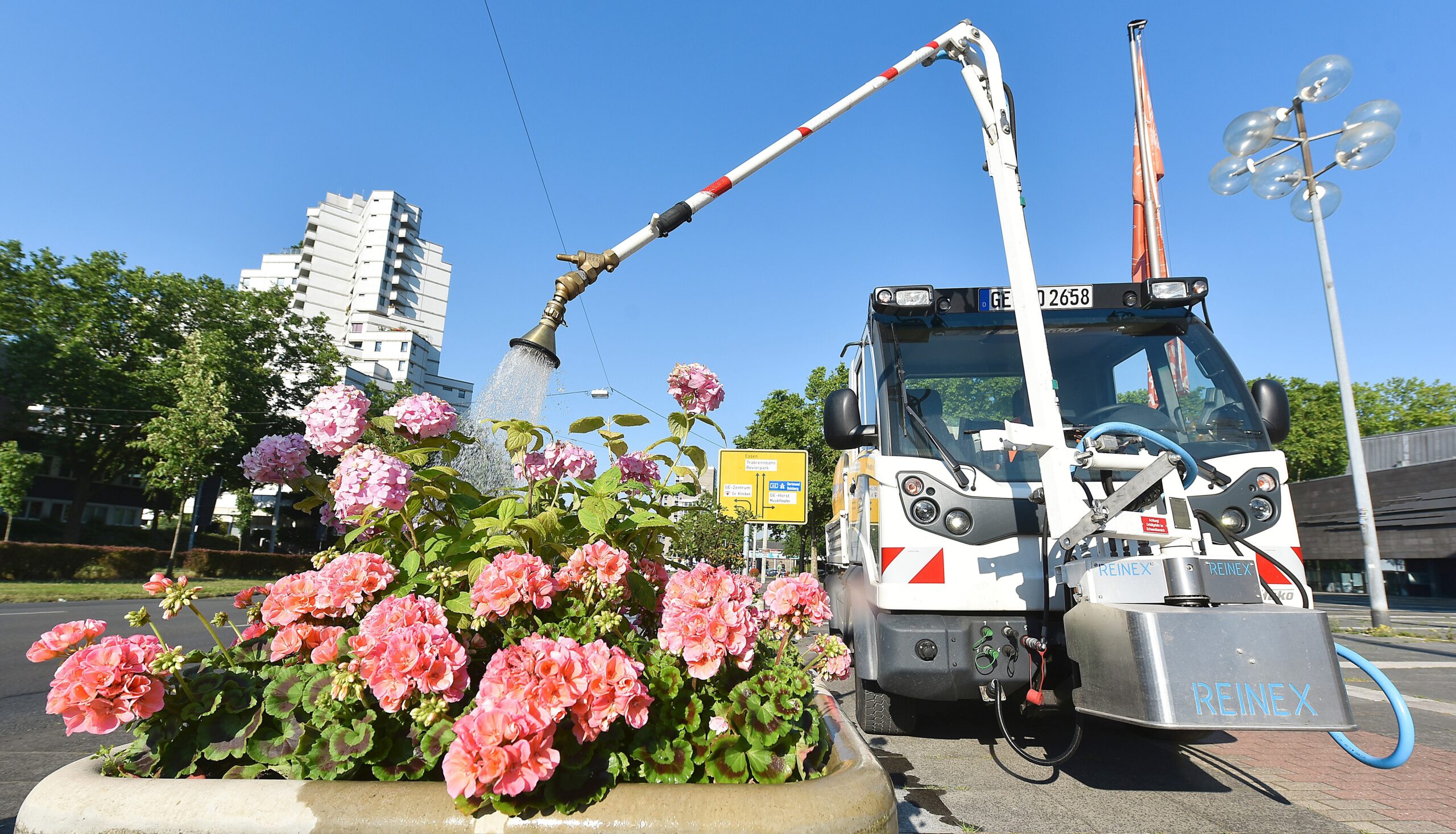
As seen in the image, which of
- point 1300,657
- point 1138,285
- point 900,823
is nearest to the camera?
point 1300,657

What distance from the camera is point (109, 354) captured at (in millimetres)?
32875

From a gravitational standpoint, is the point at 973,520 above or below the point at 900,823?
above

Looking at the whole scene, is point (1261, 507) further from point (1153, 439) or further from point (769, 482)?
point (769, 482)

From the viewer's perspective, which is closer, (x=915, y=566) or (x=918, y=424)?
(x=915, y=566)

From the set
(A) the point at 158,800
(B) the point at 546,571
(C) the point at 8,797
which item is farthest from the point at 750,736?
(C) the point at 8,797

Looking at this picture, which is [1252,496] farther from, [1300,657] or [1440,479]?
[1440,479]

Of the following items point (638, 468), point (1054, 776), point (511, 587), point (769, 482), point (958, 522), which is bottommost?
point (1054, 776)

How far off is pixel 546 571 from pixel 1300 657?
241 centimetres

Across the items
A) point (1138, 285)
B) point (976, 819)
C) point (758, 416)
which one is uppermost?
point (758, 416)

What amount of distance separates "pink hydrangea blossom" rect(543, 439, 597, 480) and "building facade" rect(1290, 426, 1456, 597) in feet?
81.6

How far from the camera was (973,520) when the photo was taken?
12.5 ft

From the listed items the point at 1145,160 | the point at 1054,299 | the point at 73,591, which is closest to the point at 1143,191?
the point at 1145,160

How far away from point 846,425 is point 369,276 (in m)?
99.3

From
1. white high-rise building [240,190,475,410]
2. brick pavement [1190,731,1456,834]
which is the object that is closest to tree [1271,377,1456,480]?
brick pavement [1190,731,1456,834]
